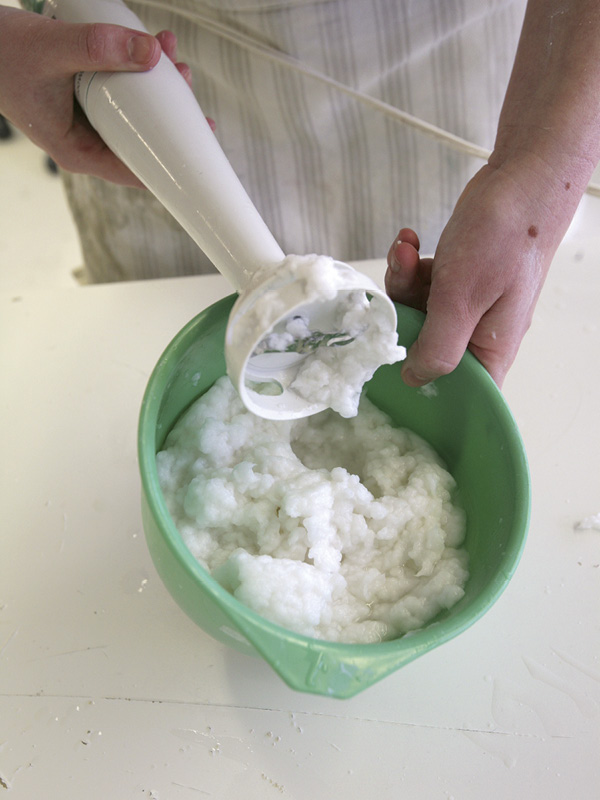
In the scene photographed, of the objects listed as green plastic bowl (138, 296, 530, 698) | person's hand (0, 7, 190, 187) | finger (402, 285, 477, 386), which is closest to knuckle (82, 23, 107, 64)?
person's hand (0, 7, 190, 187)

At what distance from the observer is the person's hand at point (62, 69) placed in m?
0.56

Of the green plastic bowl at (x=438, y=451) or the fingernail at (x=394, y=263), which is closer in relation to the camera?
the green plastic bowl at (x=438, y=451)

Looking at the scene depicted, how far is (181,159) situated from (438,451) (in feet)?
1.13

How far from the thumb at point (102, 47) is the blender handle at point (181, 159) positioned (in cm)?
1

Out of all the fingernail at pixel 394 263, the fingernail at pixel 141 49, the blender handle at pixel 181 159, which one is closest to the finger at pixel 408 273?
the fingernail at pixel 394 263

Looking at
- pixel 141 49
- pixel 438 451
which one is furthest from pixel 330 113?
pixel 438 451

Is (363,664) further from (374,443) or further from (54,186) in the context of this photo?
(54,186)

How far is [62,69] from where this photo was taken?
0.61m

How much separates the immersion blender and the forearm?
0.18 metres

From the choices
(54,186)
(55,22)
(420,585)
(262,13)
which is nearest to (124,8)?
(55,22)

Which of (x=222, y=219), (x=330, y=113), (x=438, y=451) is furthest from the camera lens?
(x=330, y=113)

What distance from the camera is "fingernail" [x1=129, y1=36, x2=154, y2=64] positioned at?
0.55 m

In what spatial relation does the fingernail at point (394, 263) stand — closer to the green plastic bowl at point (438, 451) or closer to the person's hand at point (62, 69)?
the green plastic bowl at point (438, 451)

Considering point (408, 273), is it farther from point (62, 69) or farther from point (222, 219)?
point (62, 69)
